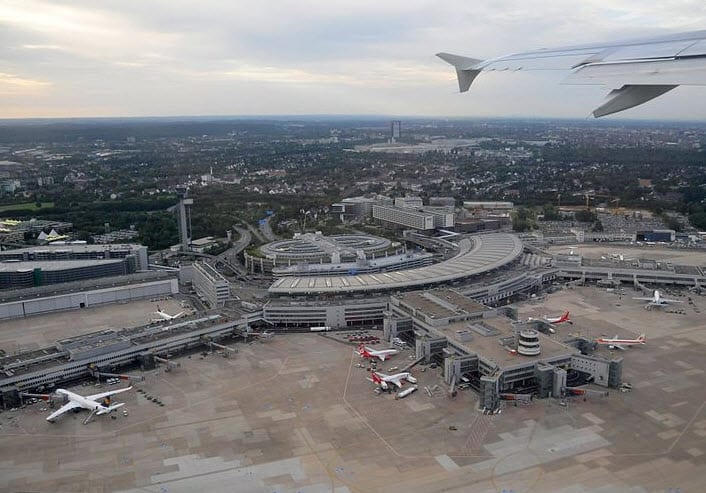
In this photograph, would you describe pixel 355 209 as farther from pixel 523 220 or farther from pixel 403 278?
pixel 403 278

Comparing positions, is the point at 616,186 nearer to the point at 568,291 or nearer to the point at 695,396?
the point at 568,291

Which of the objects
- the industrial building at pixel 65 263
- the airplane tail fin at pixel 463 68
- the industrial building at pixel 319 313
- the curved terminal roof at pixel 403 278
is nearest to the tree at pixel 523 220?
the curved terminal roof at pixel 403 278

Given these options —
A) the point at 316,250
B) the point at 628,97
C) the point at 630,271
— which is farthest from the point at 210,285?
the point at 628,97

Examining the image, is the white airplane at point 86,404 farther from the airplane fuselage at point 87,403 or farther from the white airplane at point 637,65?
the white airplane at point 637,65

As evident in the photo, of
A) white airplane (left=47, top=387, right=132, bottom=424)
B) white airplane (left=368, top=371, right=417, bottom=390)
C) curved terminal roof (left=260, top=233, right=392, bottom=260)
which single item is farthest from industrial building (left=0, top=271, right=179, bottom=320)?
white airplane (left=368, top=371, right=417, bottom=390)

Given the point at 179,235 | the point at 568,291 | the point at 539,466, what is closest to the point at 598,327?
the point at 568,291

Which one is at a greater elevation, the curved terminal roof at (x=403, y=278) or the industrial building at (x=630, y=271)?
the curved terminal roof at (x=403, y=278)
